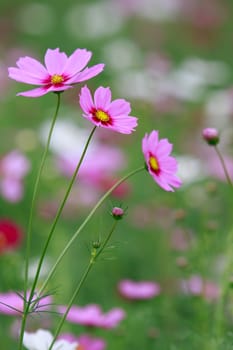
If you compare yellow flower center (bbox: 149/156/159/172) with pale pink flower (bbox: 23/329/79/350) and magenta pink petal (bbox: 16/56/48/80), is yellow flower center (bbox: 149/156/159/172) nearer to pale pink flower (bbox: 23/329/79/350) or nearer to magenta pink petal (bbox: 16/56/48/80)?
magenta pink petal (bbox: 16/56/48/80)

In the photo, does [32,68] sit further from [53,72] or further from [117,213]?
[117,213]

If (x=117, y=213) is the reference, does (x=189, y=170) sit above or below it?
above

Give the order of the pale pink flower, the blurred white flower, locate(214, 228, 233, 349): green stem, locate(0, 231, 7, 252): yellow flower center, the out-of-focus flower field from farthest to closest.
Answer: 1. the blurred white flower
2. locate(0, 231, 7, 252): yellow flower center
3. the out-of-focus flower field
4. locate(214, 228, 233, 349): green stem
5. the pale pink flower

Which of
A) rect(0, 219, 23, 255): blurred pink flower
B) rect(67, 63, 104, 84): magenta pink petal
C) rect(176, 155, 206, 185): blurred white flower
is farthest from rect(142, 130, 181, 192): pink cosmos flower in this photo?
rect(176, 155, 206, 185): blurred white flower

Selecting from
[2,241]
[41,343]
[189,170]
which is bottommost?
[41,343]

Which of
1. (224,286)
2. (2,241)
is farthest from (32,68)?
(2,241)
